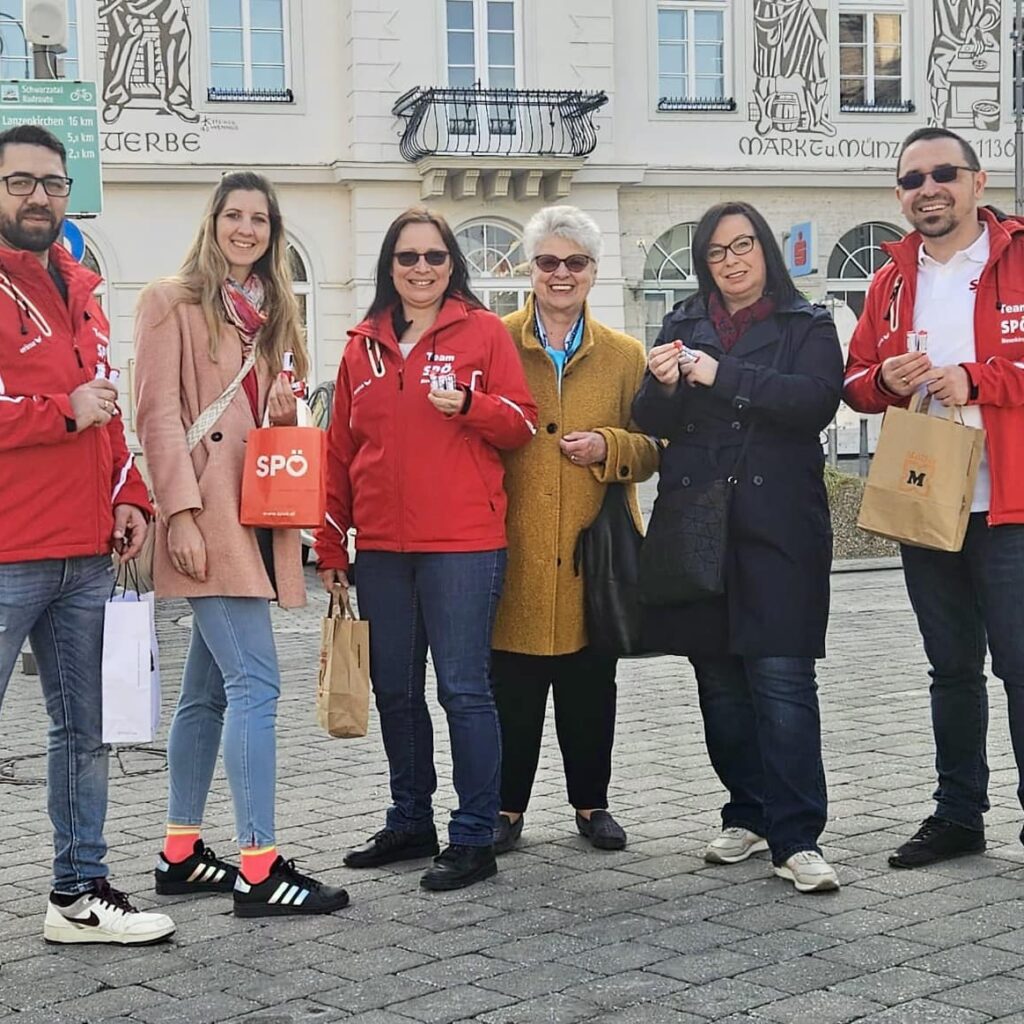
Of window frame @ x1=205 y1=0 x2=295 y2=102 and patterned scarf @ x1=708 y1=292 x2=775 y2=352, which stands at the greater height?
window frame @ x1=205 y1=0 x2=295 y2=102

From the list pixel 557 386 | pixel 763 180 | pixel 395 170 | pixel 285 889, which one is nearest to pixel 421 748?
pixel 285 889

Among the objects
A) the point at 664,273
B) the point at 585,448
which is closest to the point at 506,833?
the point at 585,448

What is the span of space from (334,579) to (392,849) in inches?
34.4

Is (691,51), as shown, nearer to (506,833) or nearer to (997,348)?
(997,348)

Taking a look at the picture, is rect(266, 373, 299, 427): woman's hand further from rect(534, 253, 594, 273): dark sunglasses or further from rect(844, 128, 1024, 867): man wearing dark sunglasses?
rect(844, 128, 1024, 867): man wearing dark sunglasses

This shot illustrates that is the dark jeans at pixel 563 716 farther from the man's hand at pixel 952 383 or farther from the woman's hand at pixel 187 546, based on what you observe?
the man's hand at pixel 952 383

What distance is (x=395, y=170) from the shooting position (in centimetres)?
2686

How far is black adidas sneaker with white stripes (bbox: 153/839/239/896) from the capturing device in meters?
5.23

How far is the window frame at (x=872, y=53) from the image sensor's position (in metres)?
29.0

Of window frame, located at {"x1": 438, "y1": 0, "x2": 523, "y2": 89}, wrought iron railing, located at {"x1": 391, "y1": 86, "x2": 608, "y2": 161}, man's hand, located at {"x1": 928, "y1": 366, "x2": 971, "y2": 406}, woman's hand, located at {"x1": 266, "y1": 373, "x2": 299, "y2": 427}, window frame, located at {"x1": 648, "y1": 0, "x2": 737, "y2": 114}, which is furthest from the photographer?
window frame, located at {"x1": 648, "y1": 0, "x2": 737, "y2": 114}

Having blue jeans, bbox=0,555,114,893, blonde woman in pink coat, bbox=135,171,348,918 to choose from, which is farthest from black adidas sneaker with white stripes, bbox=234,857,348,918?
blue jeans, bbox=0,555,114,893

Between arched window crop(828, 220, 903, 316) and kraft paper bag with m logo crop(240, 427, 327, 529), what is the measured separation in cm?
2515

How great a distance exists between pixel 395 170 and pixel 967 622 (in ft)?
73.1

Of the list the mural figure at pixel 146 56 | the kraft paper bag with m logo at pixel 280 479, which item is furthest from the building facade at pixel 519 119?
the kraft paper bag with m logo at pixel 280 479
